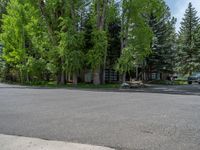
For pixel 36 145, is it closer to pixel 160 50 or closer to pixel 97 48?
pixel 97 48

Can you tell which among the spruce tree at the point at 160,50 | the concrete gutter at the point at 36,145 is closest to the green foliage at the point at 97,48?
the spruce tree at the point at 160,50

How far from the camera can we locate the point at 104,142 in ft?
17.8

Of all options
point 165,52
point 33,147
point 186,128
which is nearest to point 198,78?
point 165,52

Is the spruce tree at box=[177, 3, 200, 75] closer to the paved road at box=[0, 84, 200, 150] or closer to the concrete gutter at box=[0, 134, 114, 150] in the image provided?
the paved road at box=[0, 84, 200, 150]

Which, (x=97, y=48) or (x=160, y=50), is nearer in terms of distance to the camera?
(x=97, y=48)

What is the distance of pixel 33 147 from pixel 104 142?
1.37m

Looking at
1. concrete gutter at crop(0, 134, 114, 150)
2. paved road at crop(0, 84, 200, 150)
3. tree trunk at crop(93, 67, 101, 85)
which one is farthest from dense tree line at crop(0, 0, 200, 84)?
concrete gutter at crop(0, 134, 114, 150)

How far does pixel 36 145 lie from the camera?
5242mm

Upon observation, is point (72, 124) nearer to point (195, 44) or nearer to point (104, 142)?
point (104, 142)

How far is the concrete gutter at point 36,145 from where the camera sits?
507 centimetres

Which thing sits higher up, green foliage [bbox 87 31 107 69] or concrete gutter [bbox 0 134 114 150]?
green foliage [bbox 87 31 107 69]

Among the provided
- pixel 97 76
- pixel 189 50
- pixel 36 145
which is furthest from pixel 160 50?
pixel 36 145

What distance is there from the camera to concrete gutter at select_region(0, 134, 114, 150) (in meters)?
5.07

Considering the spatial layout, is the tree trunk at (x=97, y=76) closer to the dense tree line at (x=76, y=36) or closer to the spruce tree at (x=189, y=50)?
the dense tree line at (x=76, y=36)
